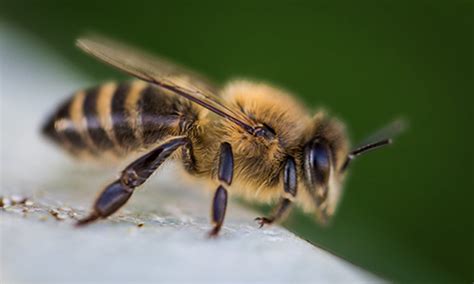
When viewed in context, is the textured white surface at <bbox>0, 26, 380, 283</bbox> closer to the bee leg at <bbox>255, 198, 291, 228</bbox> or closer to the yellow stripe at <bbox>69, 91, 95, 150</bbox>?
the bee leg at <bbox>255, 198, 291, 228</bbox>

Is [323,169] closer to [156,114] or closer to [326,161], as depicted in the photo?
[326,161]

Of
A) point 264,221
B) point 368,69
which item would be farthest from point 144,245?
point 368,69

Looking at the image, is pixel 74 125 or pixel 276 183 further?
pixel 74 125

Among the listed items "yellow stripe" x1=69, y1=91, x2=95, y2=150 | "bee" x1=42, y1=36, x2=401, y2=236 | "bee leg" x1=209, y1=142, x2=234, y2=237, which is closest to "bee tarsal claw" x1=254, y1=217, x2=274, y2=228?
"bee" x1=42, y1=36, x2=401, y2=236

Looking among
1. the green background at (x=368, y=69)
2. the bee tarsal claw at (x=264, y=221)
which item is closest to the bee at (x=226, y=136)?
the bee tarsal claw at (x=264, y=221)

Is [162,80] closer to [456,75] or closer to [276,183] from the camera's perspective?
[276,183]

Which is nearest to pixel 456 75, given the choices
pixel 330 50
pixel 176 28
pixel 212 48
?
pixel 330 50

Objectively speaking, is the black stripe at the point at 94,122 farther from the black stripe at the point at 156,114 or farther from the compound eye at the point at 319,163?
the compound eye at the point at 319,163
